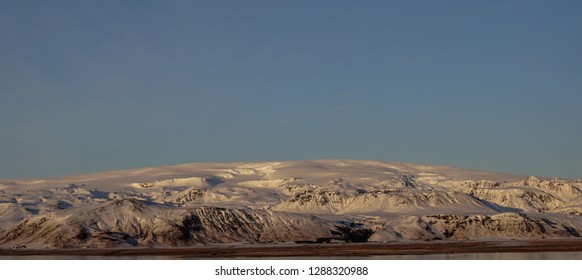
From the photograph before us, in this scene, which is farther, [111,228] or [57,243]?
[111,228]

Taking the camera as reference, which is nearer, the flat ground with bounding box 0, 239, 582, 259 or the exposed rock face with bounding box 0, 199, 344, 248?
the flat ground with bounding box 0, 239, 582, 259

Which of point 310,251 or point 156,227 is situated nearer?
point 310,251

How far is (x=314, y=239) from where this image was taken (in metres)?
186

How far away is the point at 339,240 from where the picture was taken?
187625mm

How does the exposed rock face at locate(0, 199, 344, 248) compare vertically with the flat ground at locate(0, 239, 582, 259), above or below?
above

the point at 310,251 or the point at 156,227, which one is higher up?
the point at 156,227

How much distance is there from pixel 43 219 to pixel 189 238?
109 feet

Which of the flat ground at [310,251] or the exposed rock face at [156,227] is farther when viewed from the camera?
the exposed rock face at [156,227]

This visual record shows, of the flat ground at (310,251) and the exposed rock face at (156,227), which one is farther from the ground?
the exposed rock face at (156,227)
